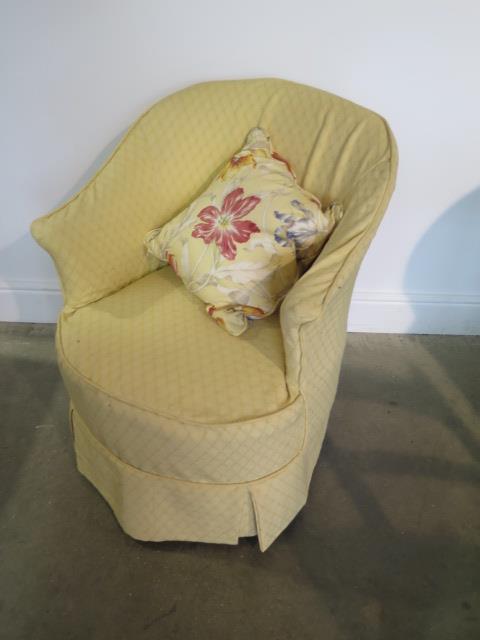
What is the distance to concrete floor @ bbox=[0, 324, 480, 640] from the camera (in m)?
0.93

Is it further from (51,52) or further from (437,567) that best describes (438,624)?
(51,52)

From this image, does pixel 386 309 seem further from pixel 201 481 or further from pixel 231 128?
pixel 201 481

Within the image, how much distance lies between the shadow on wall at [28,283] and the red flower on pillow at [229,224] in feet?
2.65

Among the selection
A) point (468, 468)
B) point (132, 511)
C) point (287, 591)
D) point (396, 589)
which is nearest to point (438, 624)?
point (396, 589)

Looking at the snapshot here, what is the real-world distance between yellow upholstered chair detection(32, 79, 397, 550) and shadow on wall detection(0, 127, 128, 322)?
0.60m

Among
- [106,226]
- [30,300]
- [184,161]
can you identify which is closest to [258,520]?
[106,226]

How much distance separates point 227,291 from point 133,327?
211 mm

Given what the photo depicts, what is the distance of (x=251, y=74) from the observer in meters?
1.23

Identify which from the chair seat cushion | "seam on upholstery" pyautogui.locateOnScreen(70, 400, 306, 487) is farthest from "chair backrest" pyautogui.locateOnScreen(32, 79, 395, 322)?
"seam on upholstery" pyautogui.locateOnScreen(70, 400, 306, 487)

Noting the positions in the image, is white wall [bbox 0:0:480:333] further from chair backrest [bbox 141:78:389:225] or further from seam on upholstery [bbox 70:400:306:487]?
seam on upholstery [bbox 70:400:306:487]

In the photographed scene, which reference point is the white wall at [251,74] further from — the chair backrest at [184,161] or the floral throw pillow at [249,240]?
the floral throw pillow at [249,240]

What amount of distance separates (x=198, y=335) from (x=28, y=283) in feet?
3.08

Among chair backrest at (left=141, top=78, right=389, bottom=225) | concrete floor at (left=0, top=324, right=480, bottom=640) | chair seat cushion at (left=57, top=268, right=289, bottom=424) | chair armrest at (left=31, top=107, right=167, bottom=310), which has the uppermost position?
chair backrest at (left=141, top=78, right=389, bottom=225)

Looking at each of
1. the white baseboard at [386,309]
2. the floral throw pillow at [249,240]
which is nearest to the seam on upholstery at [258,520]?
the floral throw pillow at [249,240]
